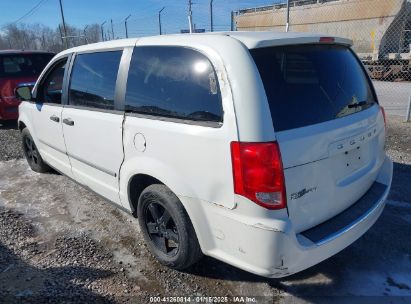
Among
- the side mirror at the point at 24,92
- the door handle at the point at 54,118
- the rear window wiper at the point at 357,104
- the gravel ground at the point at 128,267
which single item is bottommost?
the gravel ground at the point at 128,267

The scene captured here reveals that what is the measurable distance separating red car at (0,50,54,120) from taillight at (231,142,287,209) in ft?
23.4

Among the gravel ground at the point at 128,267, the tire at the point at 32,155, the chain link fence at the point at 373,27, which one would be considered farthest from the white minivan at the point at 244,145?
the chain link fence at the point at 373,27

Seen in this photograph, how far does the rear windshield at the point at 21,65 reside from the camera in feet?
26.7

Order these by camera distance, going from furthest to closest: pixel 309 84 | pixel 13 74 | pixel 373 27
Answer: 1. pixel 373 27
2. pixel 13 74
3. pixel 309 84

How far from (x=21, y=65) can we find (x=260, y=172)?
7.87m

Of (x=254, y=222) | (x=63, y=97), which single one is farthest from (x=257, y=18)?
(x=254, y=222)

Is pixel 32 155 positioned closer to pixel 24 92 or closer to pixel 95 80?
pixel 24 92

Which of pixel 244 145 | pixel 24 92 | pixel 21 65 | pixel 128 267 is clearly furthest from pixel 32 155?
pixel 244 145

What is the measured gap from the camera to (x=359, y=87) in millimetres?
2926

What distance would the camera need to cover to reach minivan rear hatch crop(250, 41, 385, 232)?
2.24 meters

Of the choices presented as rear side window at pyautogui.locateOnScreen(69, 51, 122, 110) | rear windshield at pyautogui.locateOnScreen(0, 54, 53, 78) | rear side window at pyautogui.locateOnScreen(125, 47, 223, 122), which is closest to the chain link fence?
rear windshield at pyautogui.locateOnScreen(0, 54, 53, 78)

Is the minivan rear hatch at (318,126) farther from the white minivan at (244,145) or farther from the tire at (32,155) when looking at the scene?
the tire at (32,155)

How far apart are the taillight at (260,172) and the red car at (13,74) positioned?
280 inches

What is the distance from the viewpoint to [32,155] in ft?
18.0
